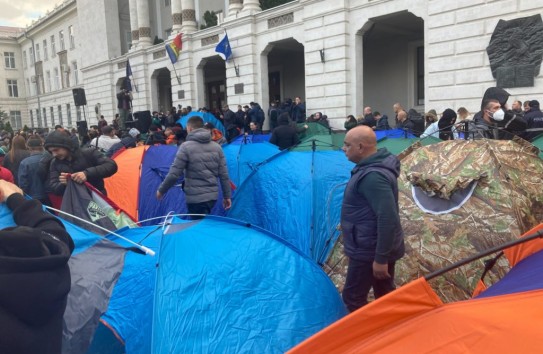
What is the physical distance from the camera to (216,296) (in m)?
2.86

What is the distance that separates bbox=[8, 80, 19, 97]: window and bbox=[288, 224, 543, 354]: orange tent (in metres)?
65.2

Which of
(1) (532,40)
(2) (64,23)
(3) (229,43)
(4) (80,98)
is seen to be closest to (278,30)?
(3) (229,43)

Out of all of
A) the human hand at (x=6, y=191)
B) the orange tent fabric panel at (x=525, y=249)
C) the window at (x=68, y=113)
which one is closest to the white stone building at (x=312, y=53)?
the window at (x=68, y=113)

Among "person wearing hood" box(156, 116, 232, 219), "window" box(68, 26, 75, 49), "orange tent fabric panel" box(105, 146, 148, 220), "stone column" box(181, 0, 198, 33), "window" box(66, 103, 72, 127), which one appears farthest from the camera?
"window" box(66, 103, 72, 127)

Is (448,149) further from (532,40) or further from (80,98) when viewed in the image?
(80,98)

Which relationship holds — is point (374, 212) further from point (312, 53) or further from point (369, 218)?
point (312, 53)

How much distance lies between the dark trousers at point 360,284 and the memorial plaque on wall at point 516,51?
10.3m

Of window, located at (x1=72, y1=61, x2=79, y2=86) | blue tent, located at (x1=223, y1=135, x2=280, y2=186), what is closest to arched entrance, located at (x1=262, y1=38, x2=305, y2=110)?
blue tent, located at (x1=223, y1=135, x2=280, y2=186)

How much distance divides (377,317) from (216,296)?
4.71 feet

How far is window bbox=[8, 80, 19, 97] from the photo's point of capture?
186 ft

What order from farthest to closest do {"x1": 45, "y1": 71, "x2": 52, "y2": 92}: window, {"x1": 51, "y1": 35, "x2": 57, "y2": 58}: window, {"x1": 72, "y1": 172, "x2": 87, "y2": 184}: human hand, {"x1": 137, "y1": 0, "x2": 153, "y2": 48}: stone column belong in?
1. {"x1": 45, "y1": 71, "x2": 52, "y2": 92}: window
2. {"x1": 51, "y1": 35, "x2": 57, "y2": 58}: window
3. {"x1": 137, "y1": 0, "x2": 153, "y2": 48}: stone column
4. {"x1": 72, "y1": 172, "x2": 87, "y2": 184}: human hand

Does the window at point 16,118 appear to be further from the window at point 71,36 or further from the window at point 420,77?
the window at point 420,77

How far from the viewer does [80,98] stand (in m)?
23.9

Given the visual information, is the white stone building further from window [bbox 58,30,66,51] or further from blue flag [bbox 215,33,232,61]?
window [bbox 58,30,66,51]
